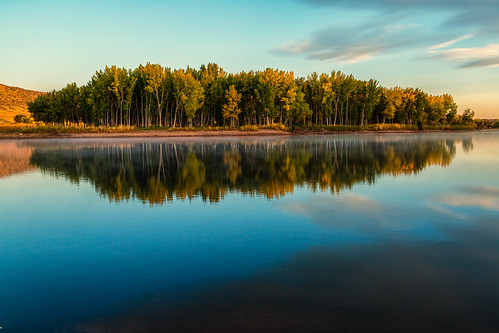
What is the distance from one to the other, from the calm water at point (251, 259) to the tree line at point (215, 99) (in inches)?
3114

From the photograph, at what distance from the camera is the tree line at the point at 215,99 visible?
9469 cm

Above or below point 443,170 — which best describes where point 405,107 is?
above

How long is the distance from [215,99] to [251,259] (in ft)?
315

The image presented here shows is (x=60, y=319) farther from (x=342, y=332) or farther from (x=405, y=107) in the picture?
(x=405, y=107)

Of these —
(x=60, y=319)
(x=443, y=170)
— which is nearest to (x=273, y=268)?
(x=60, y=319)

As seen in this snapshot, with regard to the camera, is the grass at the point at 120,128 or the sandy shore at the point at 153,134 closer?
the sandy shore at the point at 153,134

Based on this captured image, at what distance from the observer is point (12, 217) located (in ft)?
41.6

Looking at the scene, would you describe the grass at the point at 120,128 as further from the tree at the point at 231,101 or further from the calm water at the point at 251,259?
the calm water at the point at 251,259

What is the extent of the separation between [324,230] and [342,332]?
16.9 feet

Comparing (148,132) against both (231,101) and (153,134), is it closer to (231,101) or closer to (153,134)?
(153,134)

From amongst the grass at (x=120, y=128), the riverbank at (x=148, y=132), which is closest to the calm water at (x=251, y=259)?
the riverbank at (x=148, y=132)

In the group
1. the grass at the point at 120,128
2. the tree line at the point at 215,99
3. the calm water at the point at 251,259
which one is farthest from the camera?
the tree line at the point at 215,99

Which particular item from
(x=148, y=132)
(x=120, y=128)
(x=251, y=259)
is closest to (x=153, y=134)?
(x=148, y=132)

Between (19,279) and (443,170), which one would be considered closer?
(19,279)
